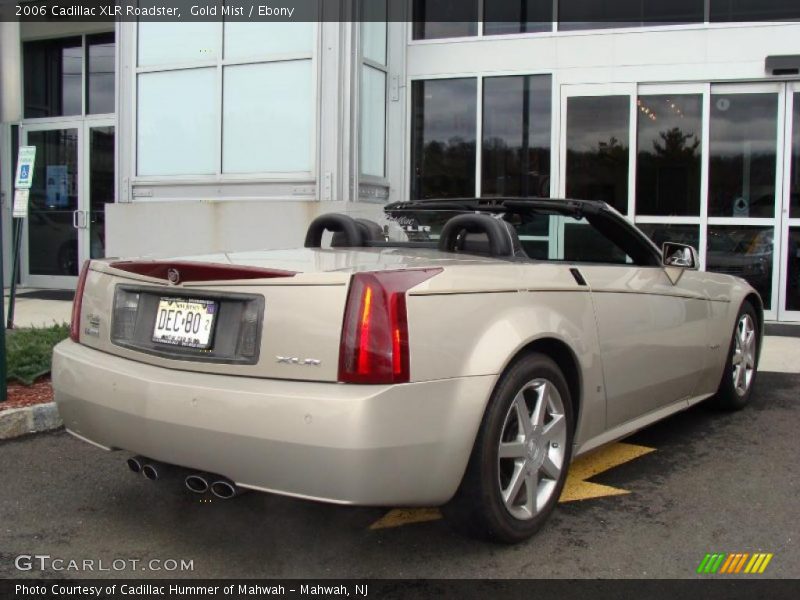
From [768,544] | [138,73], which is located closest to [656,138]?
[138,73]

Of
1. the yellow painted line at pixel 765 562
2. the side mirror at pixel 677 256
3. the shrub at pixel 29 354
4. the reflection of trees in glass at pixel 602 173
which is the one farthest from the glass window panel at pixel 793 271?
the shrub at pixel 29 354

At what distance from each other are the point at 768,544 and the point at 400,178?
791 cm

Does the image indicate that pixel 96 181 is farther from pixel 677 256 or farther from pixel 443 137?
pixel 677 256

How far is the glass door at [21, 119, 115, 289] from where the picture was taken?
12.2 meters

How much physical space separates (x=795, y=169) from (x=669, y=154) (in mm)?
1426

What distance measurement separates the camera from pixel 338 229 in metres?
4.29

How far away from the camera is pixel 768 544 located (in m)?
3.17

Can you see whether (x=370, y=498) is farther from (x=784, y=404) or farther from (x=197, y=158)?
(x=197, y=158)

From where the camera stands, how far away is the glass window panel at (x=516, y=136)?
33.1 ft

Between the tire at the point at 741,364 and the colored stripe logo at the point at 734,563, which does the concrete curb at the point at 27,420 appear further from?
the tire at the point at 741,364

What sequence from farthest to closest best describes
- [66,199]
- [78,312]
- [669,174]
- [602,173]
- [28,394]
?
1. [66,199]
2. [602,173]
3. [669,174]
4. [28,394]
5. [78,312]

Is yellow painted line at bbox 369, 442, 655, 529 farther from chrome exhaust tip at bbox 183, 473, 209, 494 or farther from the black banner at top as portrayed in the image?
the black banner at top

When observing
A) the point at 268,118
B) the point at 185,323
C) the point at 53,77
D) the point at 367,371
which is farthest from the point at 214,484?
the point at 53,77

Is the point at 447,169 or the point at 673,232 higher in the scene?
the point at 447,169
